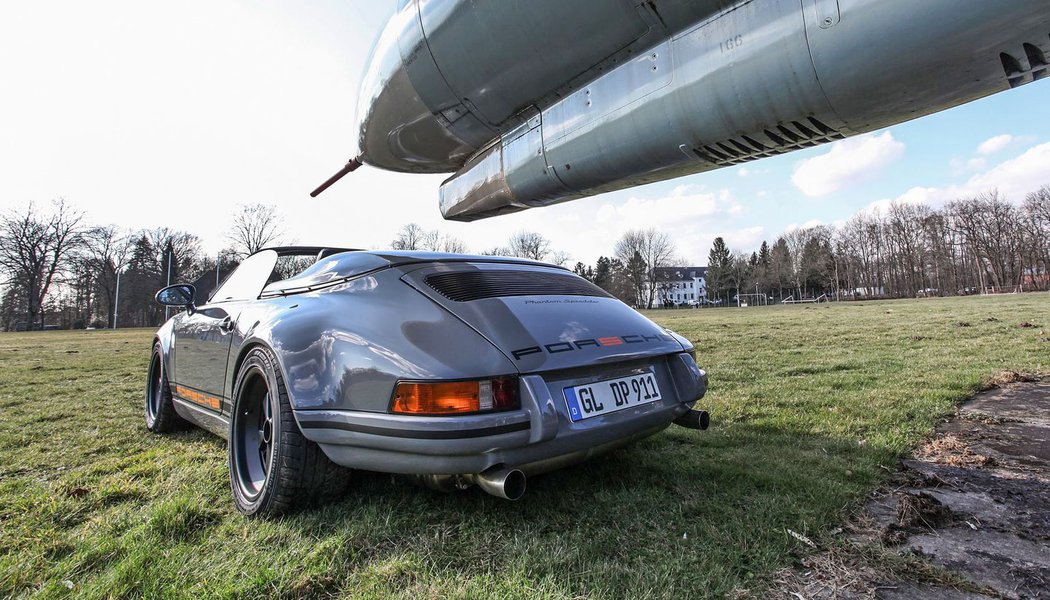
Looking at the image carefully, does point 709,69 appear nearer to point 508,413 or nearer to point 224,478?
point 508,413

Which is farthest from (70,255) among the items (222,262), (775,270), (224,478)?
(775,270)

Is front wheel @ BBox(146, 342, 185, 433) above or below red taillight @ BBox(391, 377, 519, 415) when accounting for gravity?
below

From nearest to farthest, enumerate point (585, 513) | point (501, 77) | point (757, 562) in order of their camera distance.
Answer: point (757, 562)
point (585, 513)
point (501, 77)

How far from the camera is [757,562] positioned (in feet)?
5.10

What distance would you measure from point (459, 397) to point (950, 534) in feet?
5.99

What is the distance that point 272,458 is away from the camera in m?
1.96

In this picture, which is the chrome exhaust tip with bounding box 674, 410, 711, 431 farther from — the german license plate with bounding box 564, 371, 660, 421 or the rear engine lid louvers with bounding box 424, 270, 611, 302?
the rear engine lid louvers with bounding box 424, 270, 611, 302

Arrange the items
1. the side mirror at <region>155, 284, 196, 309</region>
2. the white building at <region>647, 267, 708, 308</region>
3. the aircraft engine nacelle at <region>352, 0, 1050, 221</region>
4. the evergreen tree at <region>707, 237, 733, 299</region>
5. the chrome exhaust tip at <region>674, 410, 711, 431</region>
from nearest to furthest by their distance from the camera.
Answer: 1. the aircraft engine nacelle at <region>352, 0, 1050, 221</region>
2. the chrome exhaust tip at <region>674, 410, 711, 431</region>
3. the side mirror at <region>155, 284, 196, 309</region>
4. the evergreen tree at <region>707, 237, 733, 299</region>
5. the white building at <region>647, 267, 708, 308</region>

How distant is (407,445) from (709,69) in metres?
1.71

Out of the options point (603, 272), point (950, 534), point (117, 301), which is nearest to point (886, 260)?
point (603, 272)

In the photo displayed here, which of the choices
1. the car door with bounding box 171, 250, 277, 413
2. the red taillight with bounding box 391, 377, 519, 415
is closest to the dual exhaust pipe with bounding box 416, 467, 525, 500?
the red taillight with bounding box 391, 377, 519, 415

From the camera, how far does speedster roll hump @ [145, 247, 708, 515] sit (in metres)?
1.61

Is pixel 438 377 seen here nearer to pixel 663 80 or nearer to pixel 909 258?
pixel 663 80

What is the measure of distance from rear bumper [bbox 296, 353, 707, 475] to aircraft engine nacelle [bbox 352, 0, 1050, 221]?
3.43 ft
